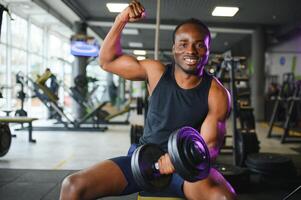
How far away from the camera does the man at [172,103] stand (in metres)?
1.14

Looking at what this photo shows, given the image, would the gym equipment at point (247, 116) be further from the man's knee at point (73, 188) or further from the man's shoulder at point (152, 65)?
the man's knee at point (73, 188)

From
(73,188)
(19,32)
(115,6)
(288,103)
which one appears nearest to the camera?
(73,188)

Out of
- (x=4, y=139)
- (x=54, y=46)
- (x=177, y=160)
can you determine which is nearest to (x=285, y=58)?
(x=54, y=46)

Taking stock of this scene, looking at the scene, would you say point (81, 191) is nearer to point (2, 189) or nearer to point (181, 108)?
point (181, 108)

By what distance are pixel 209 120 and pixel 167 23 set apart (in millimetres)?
6610

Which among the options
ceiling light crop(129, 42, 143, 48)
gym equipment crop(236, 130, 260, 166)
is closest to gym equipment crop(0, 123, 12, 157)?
gym equipment crop(236, 130, 260, 166)

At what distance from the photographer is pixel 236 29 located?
313 inches

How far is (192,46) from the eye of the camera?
1223 mm

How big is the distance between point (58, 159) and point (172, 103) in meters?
2.71

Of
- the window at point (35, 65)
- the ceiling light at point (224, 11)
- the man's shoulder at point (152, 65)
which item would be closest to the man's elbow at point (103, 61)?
the man's shoulder at point (152, 65)

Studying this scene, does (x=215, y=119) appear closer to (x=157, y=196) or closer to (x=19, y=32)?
(x=157, y=196)

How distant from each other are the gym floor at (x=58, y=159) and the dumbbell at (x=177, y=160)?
4.72ft

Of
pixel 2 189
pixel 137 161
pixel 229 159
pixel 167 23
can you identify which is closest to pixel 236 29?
pixel 167 23

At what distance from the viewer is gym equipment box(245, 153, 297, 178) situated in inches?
106
